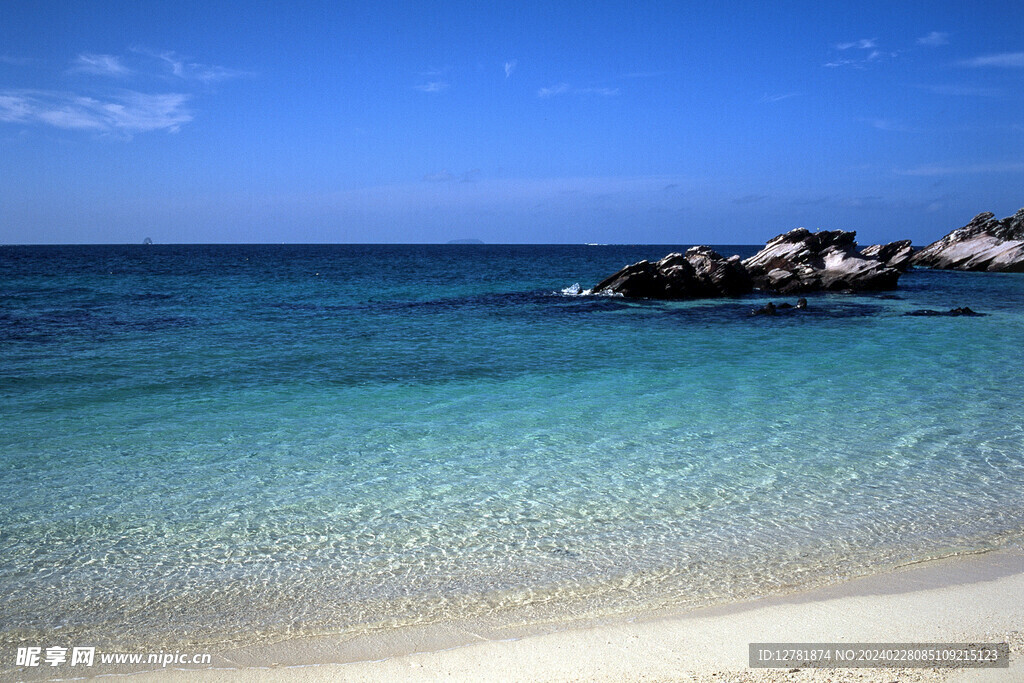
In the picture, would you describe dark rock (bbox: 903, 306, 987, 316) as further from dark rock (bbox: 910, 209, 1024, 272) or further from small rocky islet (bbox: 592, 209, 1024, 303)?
dark rock (bbox: 910, 209, 1024, 272)

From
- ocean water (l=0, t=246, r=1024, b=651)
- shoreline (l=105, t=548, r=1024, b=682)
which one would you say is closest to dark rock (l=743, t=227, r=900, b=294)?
ocean water (l=0, t=246, r=1024, b=651)

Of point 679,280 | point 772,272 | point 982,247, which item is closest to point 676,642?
point 679,280

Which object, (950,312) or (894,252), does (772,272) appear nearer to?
(950,312)

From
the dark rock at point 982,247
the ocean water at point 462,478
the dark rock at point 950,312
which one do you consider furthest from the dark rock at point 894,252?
the ocean water at point 462,478

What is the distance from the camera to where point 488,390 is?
13641 millimetres

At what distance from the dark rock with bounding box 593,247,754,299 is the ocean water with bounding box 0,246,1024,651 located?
16.7 meters

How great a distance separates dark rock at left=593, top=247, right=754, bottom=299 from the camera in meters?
35.5

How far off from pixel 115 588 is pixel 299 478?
9.11ft

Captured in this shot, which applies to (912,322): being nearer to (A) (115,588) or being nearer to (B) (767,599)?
(B) (767,599)

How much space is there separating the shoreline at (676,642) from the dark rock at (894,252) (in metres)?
51.9

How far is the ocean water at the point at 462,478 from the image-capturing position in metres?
5.70

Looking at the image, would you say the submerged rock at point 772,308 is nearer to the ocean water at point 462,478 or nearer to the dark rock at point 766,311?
the dark rock at point 766,311

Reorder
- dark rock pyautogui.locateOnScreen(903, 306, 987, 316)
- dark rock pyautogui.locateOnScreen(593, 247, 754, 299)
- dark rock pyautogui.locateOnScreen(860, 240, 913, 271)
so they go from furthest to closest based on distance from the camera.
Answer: dark rock pyautogui.locateOnScreen(860, 240, 913, 271), dark rock pyautogui.locateOnScreen(593, 247, 754, 299), dark rock pyautogui.locateOnScreen(903, 306, 987, 316)

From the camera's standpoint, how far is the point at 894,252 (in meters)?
55.1
